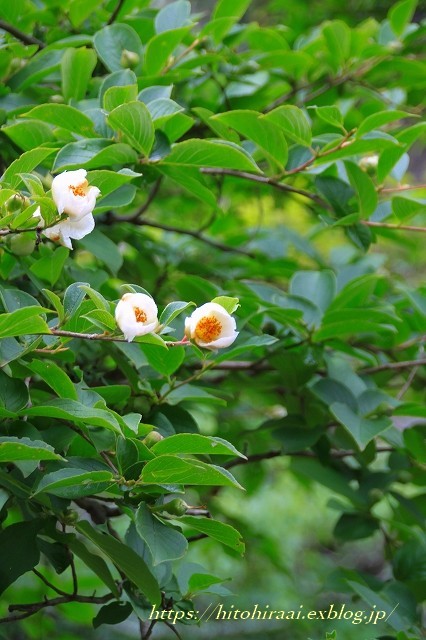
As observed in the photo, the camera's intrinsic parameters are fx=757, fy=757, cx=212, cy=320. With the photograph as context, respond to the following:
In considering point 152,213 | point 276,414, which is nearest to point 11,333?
point 276,414

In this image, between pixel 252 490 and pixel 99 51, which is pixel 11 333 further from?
pixel 252 490

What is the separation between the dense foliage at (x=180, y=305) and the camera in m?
0.69

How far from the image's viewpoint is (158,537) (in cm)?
68

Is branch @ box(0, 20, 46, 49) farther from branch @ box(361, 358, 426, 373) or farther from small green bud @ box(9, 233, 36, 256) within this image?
branch @ box(361, 358, 426, 373)

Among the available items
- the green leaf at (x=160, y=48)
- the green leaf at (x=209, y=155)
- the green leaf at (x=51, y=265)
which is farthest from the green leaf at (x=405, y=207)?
the green leaf at (x=51, y=265)

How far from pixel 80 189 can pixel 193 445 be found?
0.81ft

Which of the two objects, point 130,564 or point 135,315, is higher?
point 135,315

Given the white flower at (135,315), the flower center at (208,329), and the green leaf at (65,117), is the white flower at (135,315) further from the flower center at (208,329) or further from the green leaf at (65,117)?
the green leaf at (65,117)

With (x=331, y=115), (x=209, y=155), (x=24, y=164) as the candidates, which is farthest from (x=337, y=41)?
(x=24, y=164)

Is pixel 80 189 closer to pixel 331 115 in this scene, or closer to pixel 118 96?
pixel 118 96

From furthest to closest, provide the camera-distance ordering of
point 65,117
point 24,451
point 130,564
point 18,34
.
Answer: point 18,34 < point 65,117 < point 130,564 < point 24,451

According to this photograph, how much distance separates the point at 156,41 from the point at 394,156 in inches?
13.7

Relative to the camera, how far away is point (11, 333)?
2.06 ft

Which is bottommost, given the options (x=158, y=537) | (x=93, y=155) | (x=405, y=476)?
(x=405, y=476)
